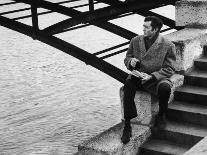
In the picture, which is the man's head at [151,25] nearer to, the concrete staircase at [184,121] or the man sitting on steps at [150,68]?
the man sitting on steps at [150,68]

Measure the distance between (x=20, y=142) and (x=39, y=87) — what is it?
5.13 meters

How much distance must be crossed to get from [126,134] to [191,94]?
58.2 inches

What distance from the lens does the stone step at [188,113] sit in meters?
6.32

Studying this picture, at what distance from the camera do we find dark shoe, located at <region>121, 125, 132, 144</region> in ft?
18.9

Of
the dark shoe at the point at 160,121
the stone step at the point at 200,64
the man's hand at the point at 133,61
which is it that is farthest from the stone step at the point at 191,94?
the man's hand at the point at 133,61

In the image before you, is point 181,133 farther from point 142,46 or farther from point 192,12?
point 192,12

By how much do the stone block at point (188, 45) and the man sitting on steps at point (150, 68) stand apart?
0.72m

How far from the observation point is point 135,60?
5965 millimetres

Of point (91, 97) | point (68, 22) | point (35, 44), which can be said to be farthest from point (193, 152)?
point (35, 44)

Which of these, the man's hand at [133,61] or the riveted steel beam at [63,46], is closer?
the man's hand at [133,61]

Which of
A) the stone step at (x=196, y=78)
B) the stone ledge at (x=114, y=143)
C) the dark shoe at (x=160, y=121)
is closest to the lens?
the stone ledge at (x=114, y=143)

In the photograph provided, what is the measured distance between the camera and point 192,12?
787cm

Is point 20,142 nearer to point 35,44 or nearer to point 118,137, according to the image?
point 118,137

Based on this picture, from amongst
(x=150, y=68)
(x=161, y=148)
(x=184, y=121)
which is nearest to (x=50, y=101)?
(x=184, y=121)
